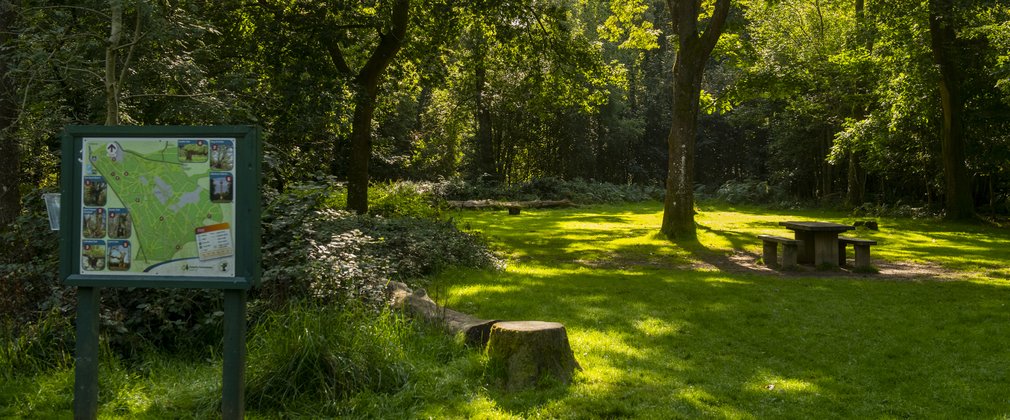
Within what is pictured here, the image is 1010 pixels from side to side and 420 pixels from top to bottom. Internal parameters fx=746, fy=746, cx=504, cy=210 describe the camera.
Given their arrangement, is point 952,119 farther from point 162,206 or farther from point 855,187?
point 162,206

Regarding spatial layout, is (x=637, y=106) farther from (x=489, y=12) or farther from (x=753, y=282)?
(x=753, y=282)

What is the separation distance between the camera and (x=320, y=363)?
518cm

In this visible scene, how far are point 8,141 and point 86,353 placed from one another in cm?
593

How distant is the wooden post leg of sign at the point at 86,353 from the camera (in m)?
4.12

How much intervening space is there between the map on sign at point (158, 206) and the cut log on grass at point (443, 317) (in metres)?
2.90

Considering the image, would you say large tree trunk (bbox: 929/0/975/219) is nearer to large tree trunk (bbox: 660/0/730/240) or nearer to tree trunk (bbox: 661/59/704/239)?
large tree trunk (bbox: 660/0/730/240)

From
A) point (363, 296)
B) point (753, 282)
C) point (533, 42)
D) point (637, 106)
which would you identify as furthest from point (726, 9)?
point (637, 106)

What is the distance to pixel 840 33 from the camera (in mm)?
30797

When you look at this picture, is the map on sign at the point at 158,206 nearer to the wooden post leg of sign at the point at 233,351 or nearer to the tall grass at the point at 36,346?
the wooden post leg of sign at the point at 233,351

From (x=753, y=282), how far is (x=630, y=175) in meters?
41.8

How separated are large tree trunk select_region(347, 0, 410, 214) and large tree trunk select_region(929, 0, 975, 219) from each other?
15.5m

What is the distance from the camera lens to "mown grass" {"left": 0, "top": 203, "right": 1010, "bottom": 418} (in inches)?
203

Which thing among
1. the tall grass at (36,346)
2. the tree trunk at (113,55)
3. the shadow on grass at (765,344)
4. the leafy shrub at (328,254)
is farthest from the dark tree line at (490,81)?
the shadow on grass at (765,344)

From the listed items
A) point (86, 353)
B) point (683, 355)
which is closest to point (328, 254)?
point (86, 353)
